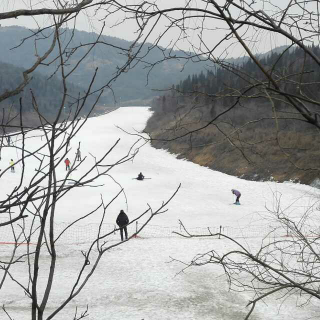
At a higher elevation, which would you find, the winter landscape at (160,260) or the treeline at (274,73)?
the treeline at (274,73)

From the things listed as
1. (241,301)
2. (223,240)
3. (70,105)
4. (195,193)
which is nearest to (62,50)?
(70,105)

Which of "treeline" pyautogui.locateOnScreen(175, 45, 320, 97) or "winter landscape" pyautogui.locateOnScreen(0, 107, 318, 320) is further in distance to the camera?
"winter landscape" pyautogui.locateOnScreen(0, 107, 318, 320)

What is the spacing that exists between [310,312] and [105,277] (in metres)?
6.16

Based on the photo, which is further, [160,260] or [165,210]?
[160,260]

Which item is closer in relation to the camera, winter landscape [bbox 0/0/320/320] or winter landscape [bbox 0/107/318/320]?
winter landscape [bbox 0/0/320/320]

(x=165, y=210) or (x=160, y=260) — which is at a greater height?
(x=165, y=210)

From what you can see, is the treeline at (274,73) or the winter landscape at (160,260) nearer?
the treeline at (274,73)

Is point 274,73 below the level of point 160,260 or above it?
above

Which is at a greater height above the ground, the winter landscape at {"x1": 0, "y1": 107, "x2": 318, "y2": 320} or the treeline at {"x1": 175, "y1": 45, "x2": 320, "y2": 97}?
the treeline at {"x1": 175, "y1": 45, "x2": 320, "y2": 97}

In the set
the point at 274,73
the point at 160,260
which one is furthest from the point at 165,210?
the point at 160,260

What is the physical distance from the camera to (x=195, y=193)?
25016 millimetres

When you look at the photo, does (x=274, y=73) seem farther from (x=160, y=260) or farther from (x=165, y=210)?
(x=160, y=260)

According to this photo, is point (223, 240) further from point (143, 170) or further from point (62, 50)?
point (143, 170)

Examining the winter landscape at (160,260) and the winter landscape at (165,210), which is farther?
the winter landscape at (160,260)
